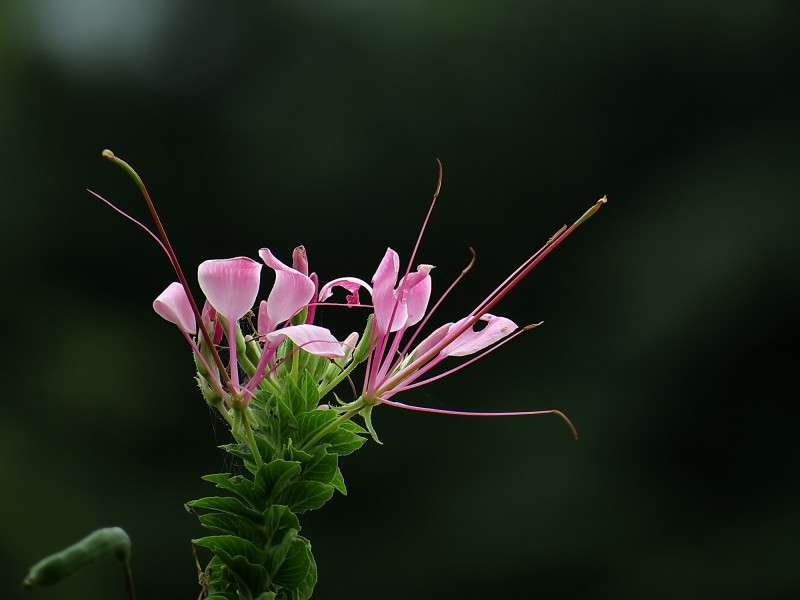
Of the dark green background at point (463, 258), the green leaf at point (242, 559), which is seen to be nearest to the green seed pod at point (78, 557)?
the green leaf at point (242, 559)

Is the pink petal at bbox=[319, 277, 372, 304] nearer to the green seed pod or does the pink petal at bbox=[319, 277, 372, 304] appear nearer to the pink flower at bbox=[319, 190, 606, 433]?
the pink flower at bbox=[319, 190, 606, 433]

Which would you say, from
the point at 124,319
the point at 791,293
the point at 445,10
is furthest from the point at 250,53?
the point at 791,293

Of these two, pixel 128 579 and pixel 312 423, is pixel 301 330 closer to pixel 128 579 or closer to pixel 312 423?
pixel 312 423

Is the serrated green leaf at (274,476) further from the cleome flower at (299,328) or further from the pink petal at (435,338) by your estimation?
the pink petal at (435,338)

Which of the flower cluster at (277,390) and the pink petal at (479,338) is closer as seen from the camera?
the flower cluster at (277,390)

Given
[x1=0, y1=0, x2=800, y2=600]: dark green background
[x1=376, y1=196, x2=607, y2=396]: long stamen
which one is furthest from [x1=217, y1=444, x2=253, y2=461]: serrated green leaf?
[x1=0, y1=0, x2=800, y2=600]: dark green background
